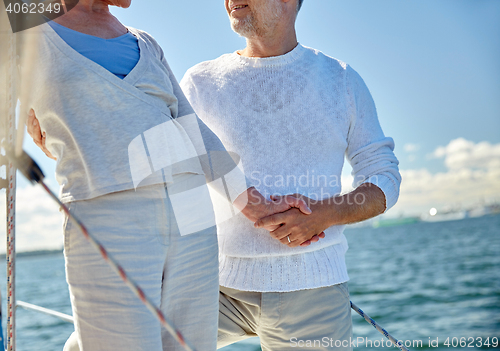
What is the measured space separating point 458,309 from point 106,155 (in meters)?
10.2

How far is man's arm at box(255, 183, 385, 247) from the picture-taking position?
1.35m

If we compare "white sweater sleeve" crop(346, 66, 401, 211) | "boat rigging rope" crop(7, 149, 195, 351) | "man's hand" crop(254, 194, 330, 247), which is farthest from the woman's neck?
"white sweater sleeve" crop(346, 66, 401, 211)

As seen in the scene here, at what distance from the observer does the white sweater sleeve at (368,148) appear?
150cm

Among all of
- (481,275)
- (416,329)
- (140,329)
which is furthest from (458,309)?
(140,329)

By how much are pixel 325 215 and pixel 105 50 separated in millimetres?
795

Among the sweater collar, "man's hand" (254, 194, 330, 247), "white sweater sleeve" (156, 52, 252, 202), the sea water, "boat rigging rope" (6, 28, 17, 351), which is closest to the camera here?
"boat rigging rope" (6, 28, 17, 351)

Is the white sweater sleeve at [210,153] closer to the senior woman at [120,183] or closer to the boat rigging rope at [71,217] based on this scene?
the senior woman at [120,183]

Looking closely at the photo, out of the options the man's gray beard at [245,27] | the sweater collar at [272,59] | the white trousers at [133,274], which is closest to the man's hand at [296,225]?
the white trousers at [133,274]

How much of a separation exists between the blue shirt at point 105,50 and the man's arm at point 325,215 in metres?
0.60

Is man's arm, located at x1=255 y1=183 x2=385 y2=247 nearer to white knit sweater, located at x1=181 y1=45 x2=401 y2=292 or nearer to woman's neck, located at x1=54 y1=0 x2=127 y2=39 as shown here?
white knit sweater, located at x1=181 y1=45 x2=401 y2=292

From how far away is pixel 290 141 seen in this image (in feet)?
4.88

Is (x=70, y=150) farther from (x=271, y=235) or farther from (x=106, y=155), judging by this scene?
(x=271, y=235)

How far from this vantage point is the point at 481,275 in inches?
540

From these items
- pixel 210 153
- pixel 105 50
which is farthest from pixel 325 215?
pixel 105 50
